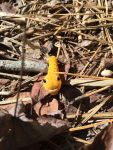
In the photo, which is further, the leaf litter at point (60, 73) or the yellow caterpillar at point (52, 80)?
the yellow caterpillar at point (52, 80)

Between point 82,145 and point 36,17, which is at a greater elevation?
point 36,17

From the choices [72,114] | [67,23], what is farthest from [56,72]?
[67,23]

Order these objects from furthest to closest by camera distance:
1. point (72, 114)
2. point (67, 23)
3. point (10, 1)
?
point (10, 1), point (67, 23), point (72, 114)

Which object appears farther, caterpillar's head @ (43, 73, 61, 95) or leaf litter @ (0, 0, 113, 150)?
caterpillar's head @ (43, 73, 61, 95)

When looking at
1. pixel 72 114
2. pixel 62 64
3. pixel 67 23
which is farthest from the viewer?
pixel 67 23

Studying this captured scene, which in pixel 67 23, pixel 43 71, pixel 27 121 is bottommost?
pixel 27 121

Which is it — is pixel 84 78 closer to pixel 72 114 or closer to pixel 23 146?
pixel 72 114

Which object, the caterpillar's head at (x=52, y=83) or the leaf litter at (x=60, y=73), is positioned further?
the caterpillar's head at (x=52, y=83)

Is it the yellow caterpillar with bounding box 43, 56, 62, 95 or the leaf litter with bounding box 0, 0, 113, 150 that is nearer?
the leaf litter with bounding box 0, 0, 113, 150
